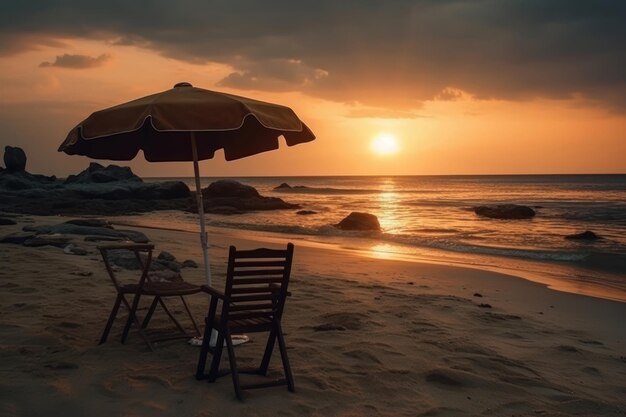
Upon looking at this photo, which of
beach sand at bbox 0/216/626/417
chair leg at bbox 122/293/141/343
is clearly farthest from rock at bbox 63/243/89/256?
chair leg at bbox 122/293/141/343

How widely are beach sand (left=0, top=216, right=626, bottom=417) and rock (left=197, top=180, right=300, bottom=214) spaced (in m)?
25.3

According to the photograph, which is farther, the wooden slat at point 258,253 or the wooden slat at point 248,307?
the wooden slat at point 248,307

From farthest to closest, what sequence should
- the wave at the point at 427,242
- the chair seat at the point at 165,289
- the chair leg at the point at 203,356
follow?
the wave at the point at 427,242 < the chair seat at the point at 165,289 < the chair leg at the point at 203,356

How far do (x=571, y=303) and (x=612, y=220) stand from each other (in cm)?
2531

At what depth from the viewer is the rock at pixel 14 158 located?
180 ft

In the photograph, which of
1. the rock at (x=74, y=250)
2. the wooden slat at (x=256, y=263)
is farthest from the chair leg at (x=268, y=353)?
the rock at (x=74, y=250)

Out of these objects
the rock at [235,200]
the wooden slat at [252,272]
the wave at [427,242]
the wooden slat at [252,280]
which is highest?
the wooden slat at [252,272]

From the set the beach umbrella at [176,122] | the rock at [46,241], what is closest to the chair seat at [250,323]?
the beach umbrella at [176,122]

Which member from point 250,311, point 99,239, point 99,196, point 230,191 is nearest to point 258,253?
point 250,311

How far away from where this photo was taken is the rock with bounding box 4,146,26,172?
55.0 meters

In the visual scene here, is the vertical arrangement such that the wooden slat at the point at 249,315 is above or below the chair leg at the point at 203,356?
above

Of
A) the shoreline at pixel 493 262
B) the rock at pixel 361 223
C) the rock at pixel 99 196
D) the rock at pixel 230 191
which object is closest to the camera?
the shoreline at pixel 493 262

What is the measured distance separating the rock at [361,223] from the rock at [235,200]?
452 inches

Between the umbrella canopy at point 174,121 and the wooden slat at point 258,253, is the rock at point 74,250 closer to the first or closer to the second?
the umbrella canopy at point 174,121
